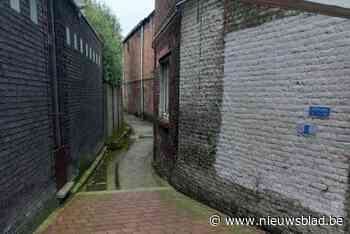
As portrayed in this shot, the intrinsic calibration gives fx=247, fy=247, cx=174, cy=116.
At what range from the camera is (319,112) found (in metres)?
2.60

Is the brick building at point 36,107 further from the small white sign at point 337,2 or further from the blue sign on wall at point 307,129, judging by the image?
the blue sign on wall at point 307,129

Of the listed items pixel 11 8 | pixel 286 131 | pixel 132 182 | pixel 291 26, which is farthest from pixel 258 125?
pixel 132 182

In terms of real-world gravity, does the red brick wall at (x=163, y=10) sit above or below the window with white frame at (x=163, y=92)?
above

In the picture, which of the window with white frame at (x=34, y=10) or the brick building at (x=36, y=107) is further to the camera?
the window with white frame at (x=34, y=10)

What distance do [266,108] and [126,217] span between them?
254 cm

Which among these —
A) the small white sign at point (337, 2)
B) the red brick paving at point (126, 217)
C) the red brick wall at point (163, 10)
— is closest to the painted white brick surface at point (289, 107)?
the small white sign at point (337, 2)

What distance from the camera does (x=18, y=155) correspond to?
113 inches

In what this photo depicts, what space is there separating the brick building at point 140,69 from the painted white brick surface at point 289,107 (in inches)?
536

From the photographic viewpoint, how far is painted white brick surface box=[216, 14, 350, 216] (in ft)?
8.07

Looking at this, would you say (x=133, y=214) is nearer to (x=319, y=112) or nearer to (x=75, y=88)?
(x=319, y=112)

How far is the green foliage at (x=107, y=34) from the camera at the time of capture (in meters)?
11.4

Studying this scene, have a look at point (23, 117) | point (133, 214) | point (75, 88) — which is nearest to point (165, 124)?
point (75, 88)

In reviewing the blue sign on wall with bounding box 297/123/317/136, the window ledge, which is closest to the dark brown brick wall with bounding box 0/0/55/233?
the window ledge

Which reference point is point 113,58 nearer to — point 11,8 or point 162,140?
point 162,140
